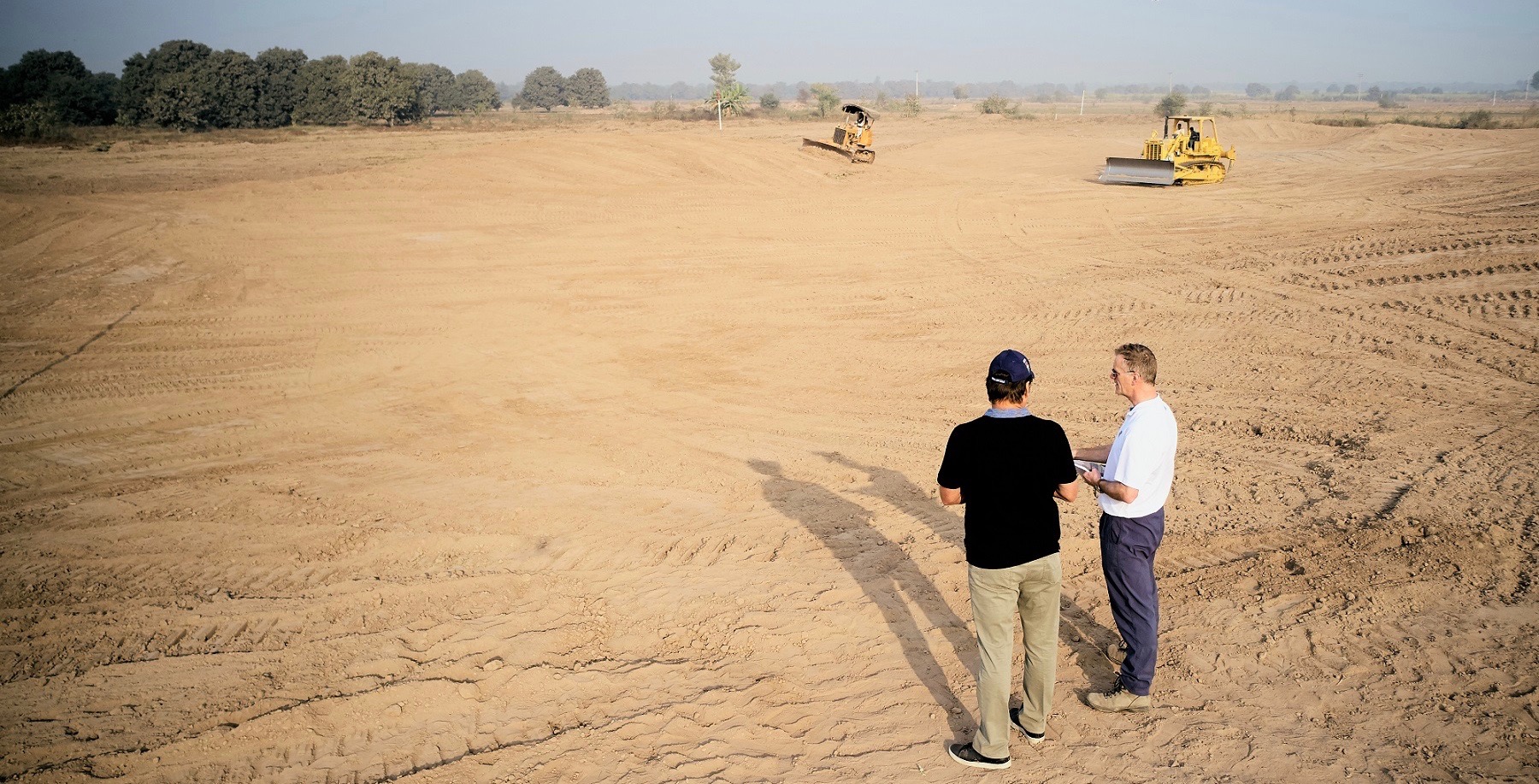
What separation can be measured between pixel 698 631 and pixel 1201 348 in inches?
323

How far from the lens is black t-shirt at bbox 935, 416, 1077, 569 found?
3.55m

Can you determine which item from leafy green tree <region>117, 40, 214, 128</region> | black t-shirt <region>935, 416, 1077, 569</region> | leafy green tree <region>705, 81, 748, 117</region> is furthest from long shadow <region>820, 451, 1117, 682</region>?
leafy green tree <region>117, 40, 214, 128</region>

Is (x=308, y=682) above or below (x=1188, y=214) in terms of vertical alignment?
below

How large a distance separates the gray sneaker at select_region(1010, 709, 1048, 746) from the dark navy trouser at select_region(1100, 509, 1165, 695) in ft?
1.96

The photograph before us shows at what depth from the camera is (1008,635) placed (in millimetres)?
3766

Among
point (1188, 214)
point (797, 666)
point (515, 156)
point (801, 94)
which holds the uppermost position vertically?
point (801, 94)

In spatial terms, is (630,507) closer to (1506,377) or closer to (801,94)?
(1506,377)

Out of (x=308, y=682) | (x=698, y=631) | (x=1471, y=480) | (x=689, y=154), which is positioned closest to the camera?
(x=308, y=682)

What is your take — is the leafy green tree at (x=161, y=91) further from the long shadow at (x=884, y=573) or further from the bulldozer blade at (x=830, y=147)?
the long shadow at (x=884, y=573)

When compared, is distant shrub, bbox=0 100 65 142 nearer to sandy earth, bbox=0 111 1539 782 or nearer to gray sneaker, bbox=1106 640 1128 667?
sandy earth, bbox=0 111 1539 782

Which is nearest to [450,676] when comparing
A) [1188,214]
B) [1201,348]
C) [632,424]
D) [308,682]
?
[308,682]

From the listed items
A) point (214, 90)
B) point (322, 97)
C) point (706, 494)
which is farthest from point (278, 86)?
point (706, 494)

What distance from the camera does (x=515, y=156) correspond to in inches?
910

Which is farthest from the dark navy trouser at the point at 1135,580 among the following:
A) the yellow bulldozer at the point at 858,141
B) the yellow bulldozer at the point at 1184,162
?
the yellow bulldozer at the point at 858,141
